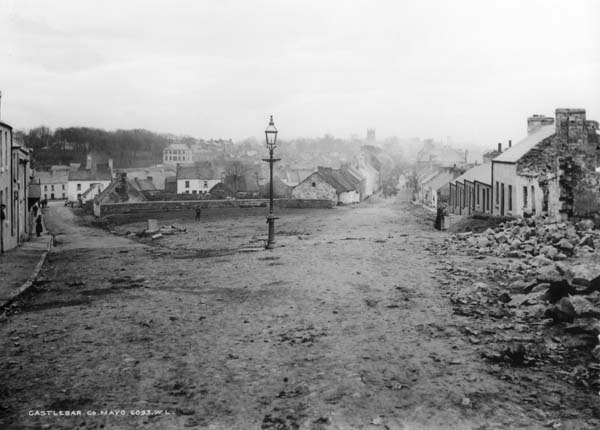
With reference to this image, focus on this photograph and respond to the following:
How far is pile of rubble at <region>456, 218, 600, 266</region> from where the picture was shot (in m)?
15.7

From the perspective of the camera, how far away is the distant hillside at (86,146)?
141125 mm

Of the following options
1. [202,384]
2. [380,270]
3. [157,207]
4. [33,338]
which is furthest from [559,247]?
[157,207]

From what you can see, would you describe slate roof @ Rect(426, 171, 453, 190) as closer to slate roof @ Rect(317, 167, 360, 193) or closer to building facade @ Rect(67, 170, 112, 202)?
slate roof @ Rect(317, 167, 360, 193)

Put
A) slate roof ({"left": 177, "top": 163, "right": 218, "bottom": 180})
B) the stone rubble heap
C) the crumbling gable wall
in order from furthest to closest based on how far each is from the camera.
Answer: slate roof ({"left": 177, "top": 163, "right": 218, "bottom": 180}) < the crumbling gable wall < the stone rubble heap

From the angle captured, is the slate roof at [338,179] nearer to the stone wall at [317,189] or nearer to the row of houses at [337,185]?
the row of houses at [337,185]

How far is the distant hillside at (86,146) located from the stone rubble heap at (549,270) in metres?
130

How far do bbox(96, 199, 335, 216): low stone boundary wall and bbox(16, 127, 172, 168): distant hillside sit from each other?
304ft

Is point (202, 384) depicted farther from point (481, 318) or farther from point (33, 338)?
point (481, 318)

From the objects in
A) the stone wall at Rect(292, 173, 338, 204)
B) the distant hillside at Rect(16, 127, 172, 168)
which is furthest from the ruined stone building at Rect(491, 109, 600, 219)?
the distant hillside at Rect(16, 127, 172, 168)

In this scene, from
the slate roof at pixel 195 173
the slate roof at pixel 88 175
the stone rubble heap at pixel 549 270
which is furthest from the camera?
the slate roof at pixel 88 175

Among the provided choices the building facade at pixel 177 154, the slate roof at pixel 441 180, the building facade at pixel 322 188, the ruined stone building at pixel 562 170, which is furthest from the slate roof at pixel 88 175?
the ruined stone building at pixel 562 170

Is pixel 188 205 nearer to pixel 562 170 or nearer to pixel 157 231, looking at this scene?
pixel 157 231

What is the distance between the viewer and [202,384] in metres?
6.99

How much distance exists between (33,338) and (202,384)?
3946mm
